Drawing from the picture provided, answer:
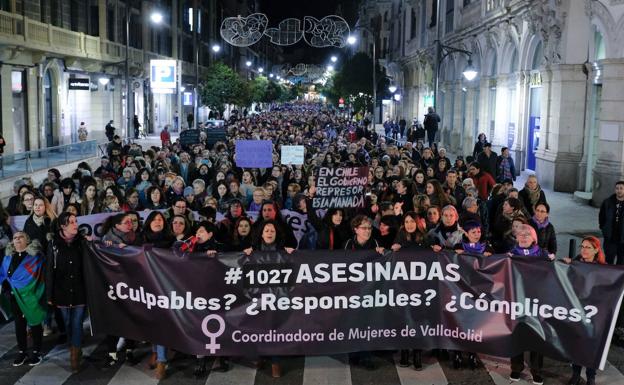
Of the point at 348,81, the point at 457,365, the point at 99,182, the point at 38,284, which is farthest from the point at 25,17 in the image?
the point at 348,81

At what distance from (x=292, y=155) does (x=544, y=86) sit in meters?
9.77

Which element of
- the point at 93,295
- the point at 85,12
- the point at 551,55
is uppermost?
the point at 85,12

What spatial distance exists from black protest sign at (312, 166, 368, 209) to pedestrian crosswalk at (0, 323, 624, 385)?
98.9 inches

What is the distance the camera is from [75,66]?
38.9 m

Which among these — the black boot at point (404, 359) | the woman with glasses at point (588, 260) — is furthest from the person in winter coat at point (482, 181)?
the black boot at point (404, 359)

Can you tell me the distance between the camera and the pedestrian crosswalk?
764 cm

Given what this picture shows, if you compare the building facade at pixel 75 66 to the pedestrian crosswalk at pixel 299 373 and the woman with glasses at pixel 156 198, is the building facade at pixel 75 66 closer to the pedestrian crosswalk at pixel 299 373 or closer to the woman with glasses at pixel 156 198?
the woman with glasses at pixel 156 198

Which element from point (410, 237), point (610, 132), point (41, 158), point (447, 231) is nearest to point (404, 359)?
point (410, 237)

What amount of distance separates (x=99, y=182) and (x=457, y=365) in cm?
768

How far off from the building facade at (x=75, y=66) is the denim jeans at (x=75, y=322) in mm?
22499

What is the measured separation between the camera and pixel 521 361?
7723 millimetres

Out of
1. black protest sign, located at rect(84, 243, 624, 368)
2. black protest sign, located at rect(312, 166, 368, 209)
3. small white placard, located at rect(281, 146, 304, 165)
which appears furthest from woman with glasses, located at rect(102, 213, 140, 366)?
small white placard, located at rect(281, 146, 304, 165)

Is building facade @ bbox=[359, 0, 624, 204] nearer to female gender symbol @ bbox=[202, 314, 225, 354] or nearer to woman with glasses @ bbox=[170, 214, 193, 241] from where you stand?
woman with glasses @ bbox=[170, 214, 193, 241]

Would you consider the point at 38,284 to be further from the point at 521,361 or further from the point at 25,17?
the point at 25,17
